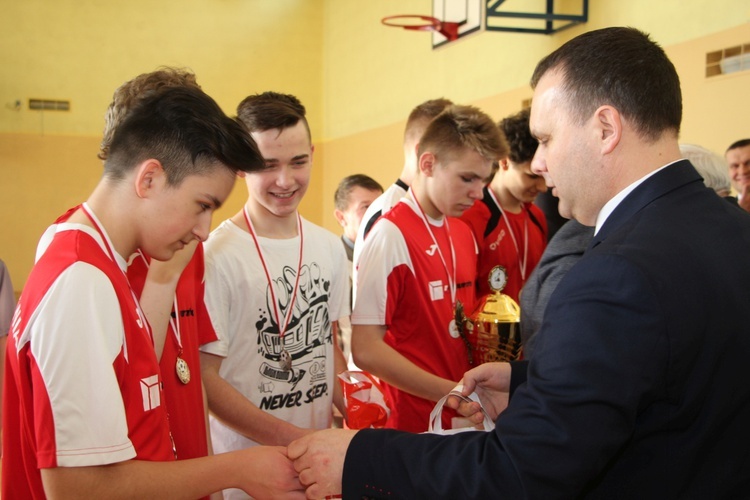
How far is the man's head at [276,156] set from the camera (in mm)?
2359

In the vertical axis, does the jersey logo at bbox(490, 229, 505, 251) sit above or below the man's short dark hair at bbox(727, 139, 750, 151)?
below

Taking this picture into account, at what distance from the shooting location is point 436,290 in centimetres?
281

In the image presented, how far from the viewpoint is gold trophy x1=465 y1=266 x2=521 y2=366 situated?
2.71 m

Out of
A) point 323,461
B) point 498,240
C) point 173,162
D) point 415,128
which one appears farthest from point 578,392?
point 415,128

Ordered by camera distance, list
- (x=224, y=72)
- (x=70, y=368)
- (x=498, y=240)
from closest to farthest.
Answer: (x=70, y=368), (x=498, y=240), (x=224, y=72)

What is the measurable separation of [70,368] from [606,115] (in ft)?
4.05

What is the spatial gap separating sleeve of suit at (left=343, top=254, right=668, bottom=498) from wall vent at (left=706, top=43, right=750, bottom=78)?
4.32 m

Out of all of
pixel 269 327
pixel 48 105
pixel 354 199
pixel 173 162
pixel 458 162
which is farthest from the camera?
pixel 48 105

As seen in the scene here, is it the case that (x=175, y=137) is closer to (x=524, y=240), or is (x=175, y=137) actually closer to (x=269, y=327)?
(x=269, y=327)

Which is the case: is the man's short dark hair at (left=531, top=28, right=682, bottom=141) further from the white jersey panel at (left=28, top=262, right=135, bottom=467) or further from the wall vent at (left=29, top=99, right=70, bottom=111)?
the wall vent at (left=29, top=99, right=70, bottom=111)

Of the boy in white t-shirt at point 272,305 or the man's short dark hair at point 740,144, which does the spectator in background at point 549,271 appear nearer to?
the boy in white t-shirt at point 272,305

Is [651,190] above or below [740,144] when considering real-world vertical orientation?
below

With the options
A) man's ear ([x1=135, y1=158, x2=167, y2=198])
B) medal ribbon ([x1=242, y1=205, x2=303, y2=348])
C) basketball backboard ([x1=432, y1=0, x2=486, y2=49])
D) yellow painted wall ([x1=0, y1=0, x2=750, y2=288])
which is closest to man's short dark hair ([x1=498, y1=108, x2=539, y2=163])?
medal ribbon ([x1=242, y1=205, x2=303, y2=348])

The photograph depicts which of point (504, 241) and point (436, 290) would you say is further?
point (504, 241)
